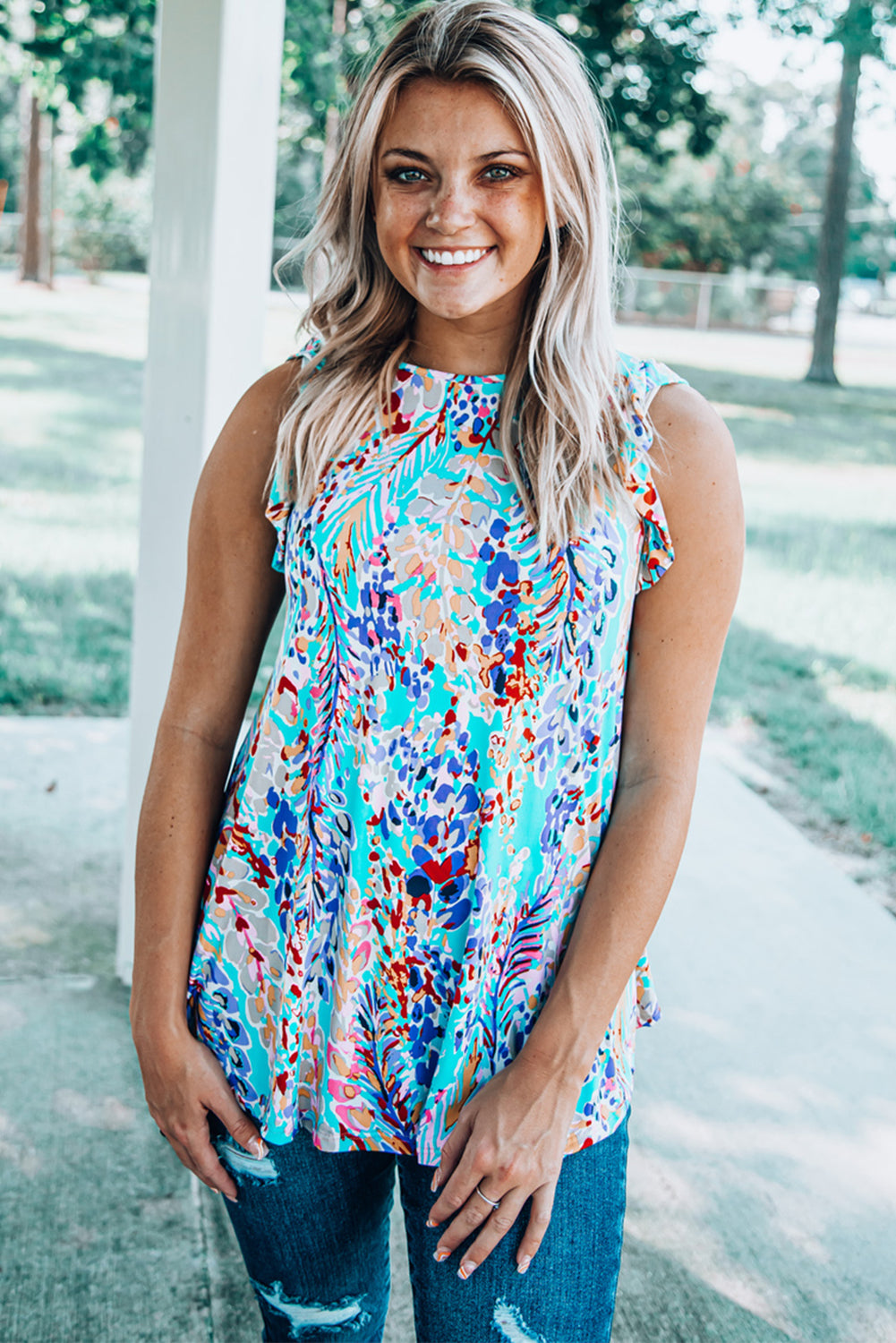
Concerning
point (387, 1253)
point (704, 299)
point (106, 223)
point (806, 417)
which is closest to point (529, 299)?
point (387, 1253)

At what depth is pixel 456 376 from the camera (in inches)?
53.8

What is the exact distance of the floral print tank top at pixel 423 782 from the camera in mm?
1267

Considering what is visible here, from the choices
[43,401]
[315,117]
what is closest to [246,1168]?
[315,117]

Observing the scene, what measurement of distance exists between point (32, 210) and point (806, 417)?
Result: 42.1ft

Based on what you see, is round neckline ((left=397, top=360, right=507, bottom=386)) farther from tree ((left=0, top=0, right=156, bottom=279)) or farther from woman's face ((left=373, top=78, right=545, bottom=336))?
tree ((left=0, top=0, right=156, bottom=279))

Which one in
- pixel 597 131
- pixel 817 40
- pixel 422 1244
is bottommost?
pixel 422 1244

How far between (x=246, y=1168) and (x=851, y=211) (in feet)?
94.4

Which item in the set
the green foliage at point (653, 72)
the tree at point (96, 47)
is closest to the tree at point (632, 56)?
the green foliage at point (653, 72)

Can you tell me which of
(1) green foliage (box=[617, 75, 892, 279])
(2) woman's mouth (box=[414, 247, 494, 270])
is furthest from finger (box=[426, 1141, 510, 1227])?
(1) green foliage (box=[617, 75, 892, 279])

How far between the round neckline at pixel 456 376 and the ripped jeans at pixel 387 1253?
80 centimetres

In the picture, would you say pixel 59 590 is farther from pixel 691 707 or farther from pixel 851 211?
pixel 851 211

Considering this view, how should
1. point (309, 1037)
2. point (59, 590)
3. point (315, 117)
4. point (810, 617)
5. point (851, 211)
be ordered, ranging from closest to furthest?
point (309, 1037) < point (59, 590) < point (810, 617) < point (315, 117) < point (851, 211)

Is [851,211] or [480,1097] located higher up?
[851,211]

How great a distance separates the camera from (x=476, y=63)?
1.25 m
